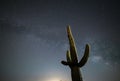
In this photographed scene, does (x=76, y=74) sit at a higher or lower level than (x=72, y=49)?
lower

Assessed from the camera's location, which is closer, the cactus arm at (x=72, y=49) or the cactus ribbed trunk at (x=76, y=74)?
the cactus ribbed trunk at (x=76, y=74)

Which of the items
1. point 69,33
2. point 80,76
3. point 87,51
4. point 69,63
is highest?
point 69,33

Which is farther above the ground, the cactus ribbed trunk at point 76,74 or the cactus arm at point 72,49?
the cactus arm at point 72,49

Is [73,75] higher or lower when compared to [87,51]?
lower

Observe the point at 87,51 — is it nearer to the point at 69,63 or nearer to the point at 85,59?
the point at 85,59

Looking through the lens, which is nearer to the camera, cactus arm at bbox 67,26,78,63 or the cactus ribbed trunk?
the cactus ribbed trunk

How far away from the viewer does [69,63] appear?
8.59m

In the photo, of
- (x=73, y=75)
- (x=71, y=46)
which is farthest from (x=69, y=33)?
(x=73, y=75)

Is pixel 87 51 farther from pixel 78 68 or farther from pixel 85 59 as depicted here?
pixel 78 68

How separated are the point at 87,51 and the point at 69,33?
70.3 inches

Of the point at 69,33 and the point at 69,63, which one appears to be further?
the point at 69,33

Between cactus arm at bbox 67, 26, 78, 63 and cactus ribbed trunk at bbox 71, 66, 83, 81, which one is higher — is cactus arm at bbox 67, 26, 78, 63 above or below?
above

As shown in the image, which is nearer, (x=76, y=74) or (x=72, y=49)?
(x=76, y=74)

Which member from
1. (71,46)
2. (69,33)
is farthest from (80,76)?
(69,33)
